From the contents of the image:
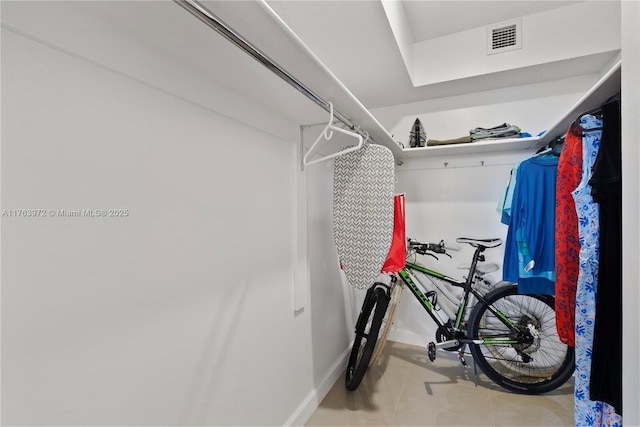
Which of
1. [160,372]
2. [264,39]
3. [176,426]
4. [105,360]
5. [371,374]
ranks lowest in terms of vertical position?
[371,374]

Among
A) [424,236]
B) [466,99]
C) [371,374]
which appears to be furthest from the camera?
[424,236]

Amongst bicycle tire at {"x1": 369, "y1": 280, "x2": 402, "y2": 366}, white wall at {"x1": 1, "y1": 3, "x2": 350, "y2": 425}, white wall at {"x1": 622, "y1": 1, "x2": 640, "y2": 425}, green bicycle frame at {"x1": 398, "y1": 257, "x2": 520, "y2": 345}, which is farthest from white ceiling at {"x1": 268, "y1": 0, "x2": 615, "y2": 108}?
bicycle tire at {"x1": 369, "y1": 280, "x2": 402, "y2": 366}

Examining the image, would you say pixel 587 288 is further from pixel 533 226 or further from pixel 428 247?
pixel 428 247

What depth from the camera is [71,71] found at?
0.70 m

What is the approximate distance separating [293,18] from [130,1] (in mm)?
1085

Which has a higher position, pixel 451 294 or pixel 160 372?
pixel 160 372

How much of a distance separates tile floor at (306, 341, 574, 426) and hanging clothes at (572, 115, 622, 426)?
837mm

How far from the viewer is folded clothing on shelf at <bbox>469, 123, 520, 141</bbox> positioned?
2.06 metres

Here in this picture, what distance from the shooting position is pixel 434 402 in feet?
6.17

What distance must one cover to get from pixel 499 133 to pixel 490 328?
1.50 metres

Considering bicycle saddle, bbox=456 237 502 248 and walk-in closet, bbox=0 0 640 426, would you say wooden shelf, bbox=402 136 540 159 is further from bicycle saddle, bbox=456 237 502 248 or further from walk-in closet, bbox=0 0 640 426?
bicycle saddle, bbox=456 237 502 248

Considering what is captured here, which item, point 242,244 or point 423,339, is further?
point 423,339

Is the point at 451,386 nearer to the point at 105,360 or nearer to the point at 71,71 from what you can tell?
the point at 105,360

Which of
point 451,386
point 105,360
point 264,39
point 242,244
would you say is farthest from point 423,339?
point 264,39
